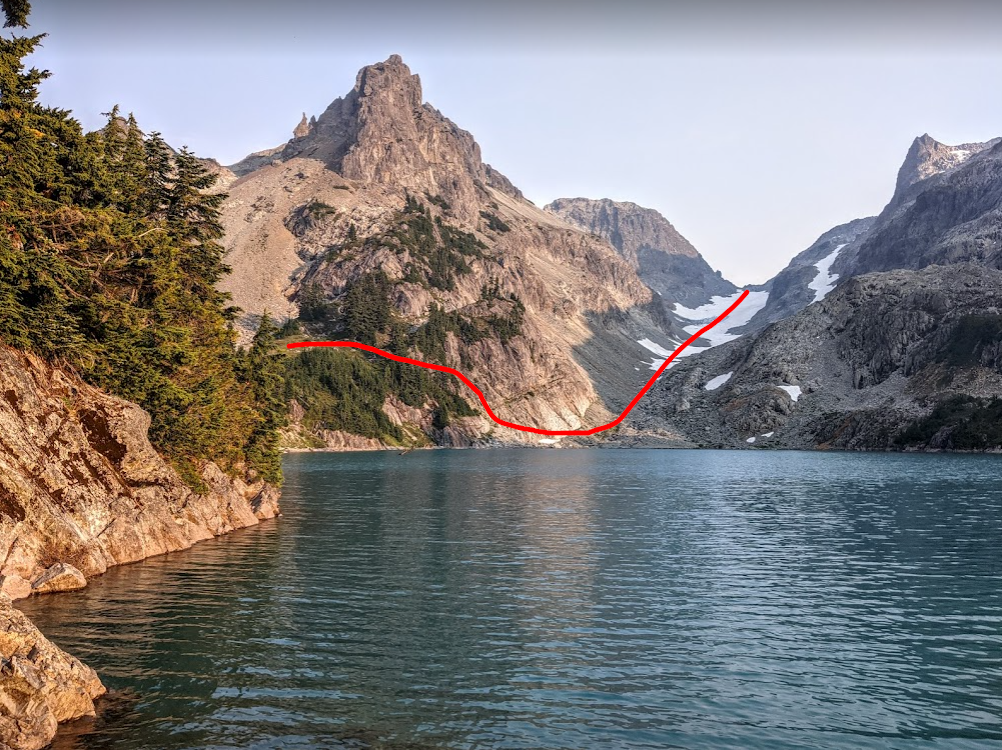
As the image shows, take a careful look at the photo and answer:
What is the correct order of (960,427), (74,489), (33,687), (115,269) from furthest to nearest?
1. (960,427)
2. (115,269)
3. (74,489)
4. (33,687)

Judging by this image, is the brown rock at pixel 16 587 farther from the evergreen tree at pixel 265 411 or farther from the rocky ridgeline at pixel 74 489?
the evergreen tree at pixel 265 411

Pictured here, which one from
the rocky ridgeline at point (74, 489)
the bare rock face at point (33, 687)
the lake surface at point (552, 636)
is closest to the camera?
the bare rock face at point (33, 687)

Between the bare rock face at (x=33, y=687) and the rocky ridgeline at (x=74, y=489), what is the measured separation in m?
0.15

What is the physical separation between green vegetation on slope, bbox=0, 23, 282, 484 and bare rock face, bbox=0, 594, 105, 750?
825 inches

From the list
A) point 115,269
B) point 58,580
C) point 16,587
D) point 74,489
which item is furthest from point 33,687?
point 115,269

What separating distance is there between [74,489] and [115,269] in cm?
1427

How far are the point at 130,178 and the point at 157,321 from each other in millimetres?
10388

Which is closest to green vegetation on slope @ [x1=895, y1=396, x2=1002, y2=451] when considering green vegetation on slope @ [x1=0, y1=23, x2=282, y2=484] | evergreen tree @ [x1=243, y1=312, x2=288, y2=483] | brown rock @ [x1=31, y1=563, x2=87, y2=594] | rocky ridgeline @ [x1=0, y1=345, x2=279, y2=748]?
evergreen tree @ [x1=243, y1=312, x2=288, y2=483]

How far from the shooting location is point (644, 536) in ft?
187

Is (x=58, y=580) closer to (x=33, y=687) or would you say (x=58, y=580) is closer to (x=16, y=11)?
(x=33, y=687)

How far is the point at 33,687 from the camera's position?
63.4 ft

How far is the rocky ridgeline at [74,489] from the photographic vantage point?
33875mm

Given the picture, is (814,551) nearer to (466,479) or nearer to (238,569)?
(238,569)

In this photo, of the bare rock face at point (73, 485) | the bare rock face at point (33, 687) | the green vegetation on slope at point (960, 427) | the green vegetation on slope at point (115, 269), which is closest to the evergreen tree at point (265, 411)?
the green vegetation on slope at point (115, 269)
